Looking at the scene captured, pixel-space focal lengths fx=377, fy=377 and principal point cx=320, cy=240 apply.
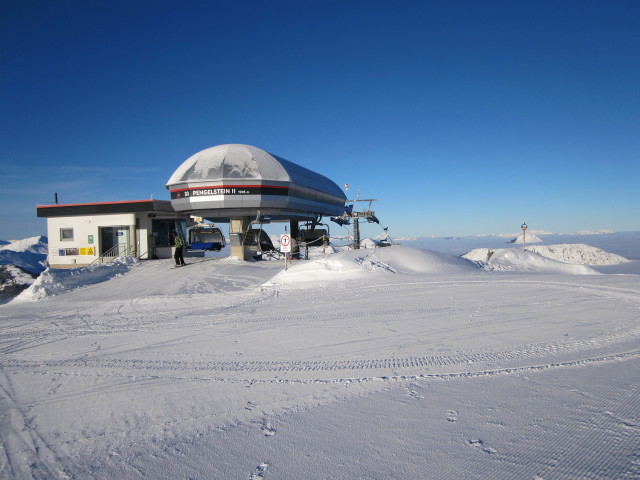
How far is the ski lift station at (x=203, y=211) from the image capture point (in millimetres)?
21125

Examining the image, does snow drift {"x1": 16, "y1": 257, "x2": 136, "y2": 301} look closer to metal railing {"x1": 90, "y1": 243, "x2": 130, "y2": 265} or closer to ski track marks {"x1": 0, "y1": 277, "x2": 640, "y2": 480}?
metal railing {"x1": 90, "y1": 243, "x2": 130, "y2": 265}

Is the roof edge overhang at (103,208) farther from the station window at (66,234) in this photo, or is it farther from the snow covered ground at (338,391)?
the snow covered ground at (338,391)

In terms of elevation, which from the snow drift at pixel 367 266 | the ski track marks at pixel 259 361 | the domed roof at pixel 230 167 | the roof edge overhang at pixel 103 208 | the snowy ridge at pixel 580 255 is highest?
the domed roof at pixel 230 167

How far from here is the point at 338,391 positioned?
4352 mm

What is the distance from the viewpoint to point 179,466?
306cm

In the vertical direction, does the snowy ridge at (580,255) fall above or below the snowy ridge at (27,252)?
below

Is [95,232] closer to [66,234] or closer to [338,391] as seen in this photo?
[66,234]

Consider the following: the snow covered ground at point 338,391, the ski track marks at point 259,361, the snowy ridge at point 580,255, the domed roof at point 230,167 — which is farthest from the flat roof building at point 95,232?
the snowy ridge at point 580,255

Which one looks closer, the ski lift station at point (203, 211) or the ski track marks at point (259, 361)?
the ski track marks at point (259, 361)

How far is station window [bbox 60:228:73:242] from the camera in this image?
25.3 meters

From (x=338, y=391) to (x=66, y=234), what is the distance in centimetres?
2736

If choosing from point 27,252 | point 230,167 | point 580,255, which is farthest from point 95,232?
point 27,252

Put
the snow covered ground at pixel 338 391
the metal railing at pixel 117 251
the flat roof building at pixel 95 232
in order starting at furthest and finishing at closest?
the metal railing at pixel 117 251 < the flat roof building at pixel 95 232 < the snow covered ground at pixel 338 391

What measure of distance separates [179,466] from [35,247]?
82415 millimetres
